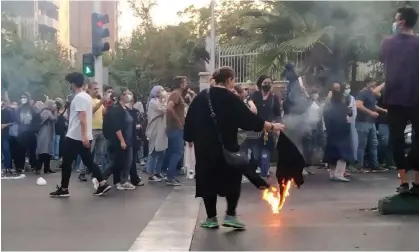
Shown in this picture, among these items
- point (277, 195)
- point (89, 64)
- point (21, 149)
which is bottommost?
point (21, 149)

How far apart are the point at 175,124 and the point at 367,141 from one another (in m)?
3.77

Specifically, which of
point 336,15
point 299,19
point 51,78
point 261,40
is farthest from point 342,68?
point 51,78

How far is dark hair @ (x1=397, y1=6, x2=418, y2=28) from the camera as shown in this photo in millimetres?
6426

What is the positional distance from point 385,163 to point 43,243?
8.37 metres

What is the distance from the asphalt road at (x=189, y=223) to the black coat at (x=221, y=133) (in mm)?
415

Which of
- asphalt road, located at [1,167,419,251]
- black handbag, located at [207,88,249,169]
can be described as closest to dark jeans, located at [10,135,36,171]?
asphalt road, located at [1,167,419,251]

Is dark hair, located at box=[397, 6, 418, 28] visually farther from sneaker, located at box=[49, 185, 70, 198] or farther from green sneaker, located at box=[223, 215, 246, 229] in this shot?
sneaker, located at box=[49, 185, 70, 198]

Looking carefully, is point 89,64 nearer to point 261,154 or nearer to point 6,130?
point 6,130

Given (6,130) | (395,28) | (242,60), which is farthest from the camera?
(242,60)

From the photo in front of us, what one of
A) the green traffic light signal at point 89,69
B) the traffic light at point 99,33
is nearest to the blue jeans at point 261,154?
the traffic light at point 99,33

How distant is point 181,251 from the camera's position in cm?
516

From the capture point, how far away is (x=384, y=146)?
1255cm

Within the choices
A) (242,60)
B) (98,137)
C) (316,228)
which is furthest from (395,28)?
(242,60)

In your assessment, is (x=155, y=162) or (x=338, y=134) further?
(x=155, y=162)
